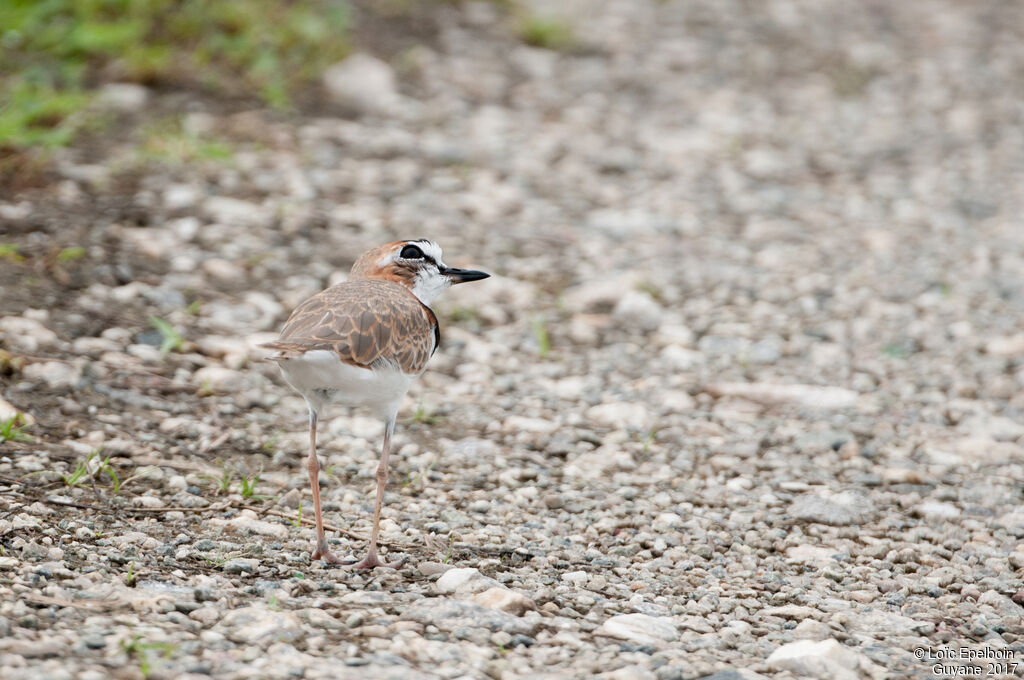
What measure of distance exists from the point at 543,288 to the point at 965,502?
3575 mm

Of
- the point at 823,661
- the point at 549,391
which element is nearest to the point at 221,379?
the point at 549,391

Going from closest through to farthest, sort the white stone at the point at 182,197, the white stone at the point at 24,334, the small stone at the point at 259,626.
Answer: the small stone at the point at 259,626 → the white stone at the point at 24,334 → the white stone at the point at 182,197

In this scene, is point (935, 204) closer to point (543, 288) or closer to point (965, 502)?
point (543, 288)

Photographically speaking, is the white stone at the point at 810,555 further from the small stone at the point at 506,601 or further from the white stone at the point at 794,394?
the white stone at the point at 794,394

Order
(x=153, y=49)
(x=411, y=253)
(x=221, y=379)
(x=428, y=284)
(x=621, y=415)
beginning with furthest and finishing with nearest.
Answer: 1. (x=153, y=49)
2. (x=621, y=415)
3. (x=221, y=379)
4. (x=428, y=284)
5. (x=411, y=253)

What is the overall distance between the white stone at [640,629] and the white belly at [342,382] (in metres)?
1.37

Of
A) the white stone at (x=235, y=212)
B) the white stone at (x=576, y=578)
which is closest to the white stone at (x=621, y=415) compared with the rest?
the white stone at (x=576, y=578)

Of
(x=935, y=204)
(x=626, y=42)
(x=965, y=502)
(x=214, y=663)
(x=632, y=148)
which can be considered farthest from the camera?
(x=626, y=42)

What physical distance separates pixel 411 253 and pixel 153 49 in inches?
222

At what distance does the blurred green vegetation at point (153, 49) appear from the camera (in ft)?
30.4

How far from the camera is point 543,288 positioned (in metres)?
8.37

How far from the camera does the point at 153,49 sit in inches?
402

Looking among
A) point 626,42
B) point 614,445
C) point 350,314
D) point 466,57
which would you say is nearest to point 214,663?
point 350,314

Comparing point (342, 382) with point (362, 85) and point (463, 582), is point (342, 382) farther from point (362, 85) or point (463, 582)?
point (362, 85)
